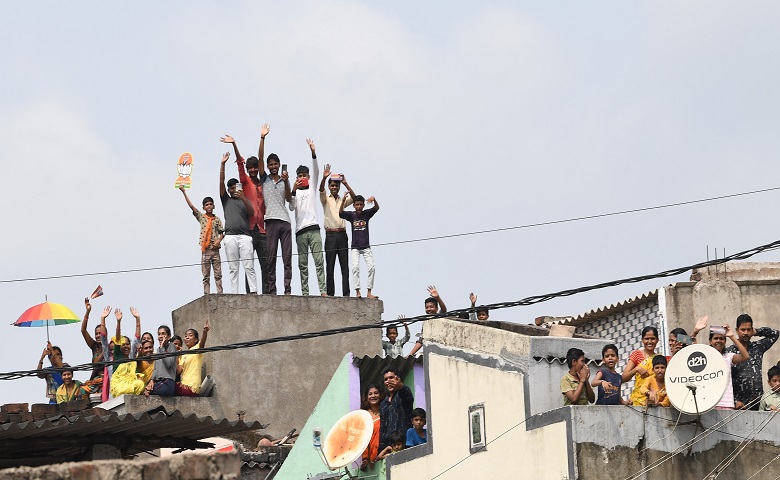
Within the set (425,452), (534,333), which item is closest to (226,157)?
(534,333)

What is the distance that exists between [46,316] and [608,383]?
10848mm

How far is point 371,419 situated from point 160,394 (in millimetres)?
5121

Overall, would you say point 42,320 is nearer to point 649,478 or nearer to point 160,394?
point 160,394

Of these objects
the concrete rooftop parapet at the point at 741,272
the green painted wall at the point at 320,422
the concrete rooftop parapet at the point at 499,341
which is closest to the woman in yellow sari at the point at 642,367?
the concrete rooftop parapet at the point at 499,341

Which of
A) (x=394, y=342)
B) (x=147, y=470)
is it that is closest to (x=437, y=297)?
(x=394, y=342)

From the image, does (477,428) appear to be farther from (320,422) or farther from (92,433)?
(92,433)

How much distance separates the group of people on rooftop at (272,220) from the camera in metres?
24.6

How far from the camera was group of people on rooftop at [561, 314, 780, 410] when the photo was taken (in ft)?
56.2

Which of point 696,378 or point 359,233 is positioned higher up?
point 359,233

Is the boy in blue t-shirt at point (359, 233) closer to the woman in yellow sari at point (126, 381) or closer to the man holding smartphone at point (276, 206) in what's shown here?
the man holding smartphone at point (276, 206)

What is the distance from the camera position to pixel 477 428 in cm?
1844

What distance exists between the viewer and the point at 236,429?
16312mm

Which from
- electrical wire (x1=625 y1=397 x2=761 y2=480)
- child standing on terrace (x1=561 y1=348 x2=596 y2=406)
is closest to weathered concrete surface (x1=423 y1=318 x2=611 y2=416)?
child standing on terrace (x1=561 y1=348 x2=596 y2=406)

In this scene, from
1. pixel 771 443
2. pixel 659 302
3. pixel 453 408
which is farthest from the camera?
pixel 659 302
